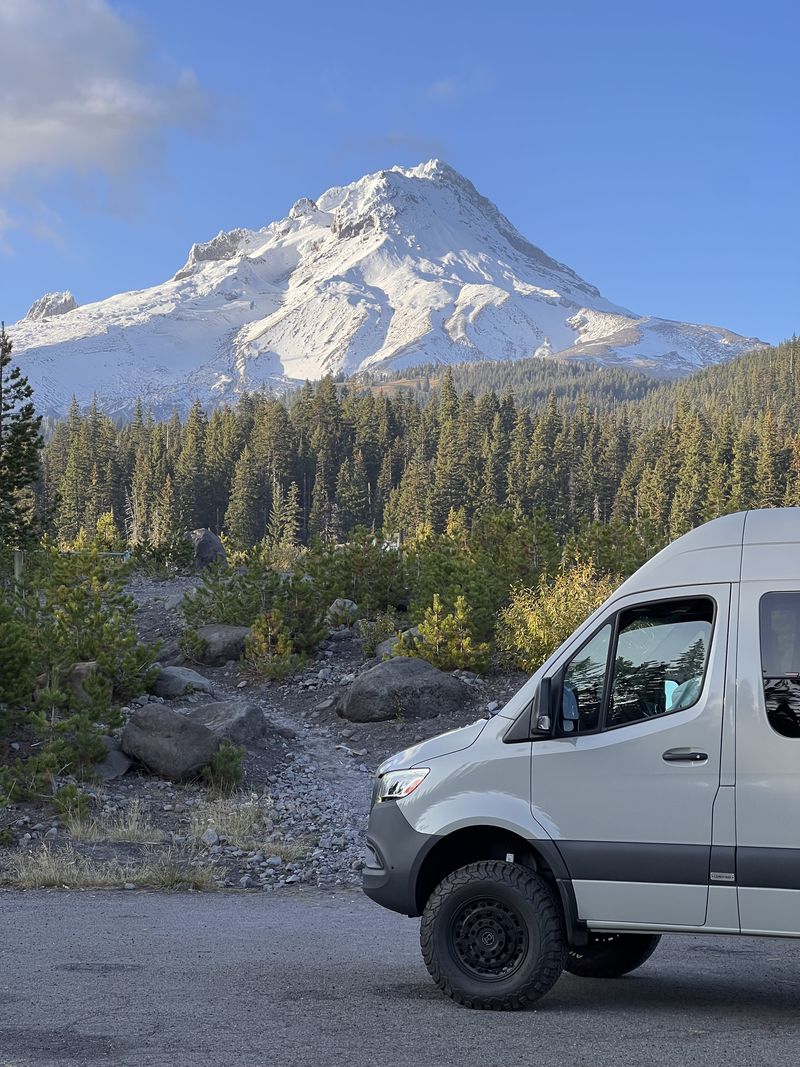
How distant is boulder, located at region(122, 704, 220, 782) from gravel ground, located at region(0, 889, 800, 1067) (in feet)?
17.2

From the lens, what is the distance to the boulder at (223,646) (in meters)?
22.1

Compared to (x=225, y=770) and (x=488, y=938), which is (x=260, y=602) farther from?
(x=488, y=938)

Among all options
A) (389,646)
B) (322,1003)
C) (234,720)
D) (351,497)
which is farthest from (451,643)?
(351,497)

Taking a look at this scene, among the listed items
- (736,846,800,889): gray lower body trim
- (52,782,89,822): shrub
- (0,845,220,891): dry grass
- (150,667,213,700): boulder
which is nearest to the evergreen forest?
(150,667,213,700): boulder

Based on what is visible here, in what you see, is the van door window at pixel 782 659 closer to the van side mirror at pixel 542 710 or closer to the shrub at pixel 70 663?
the van side mirror at pixel 542 710

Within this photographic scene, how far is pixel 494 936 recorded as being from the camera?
6148mm

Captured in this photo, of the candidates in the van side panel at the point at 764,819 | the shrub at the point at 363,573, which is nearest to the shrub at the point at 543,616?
the shrub at the point at 363,573

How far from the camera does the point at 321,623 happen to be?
22.1 meters

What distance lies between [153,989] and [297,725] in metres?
12.1

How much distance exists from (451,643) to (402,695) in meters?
1.81

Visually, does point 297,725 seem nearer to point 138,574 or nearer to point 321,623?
point 321,623

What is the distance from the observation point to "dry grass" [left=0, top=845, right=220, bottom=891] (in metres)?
10.2

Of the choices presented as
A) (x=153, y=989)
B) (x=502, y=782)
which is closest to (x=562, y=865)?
(x=502, y=782)

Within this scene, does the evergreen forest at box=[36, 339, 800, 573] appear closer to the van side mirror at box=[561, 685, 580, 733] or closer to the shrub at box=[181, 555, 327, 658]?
the shrub at box=[181, 555, 327, 658]
